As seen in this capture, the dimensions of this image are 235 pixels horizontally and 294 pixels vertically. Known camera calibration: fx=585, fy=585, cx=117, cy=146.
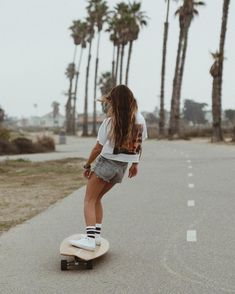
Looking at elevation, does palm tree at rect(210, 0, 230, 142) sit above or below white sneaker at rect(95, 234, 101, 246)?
A: above

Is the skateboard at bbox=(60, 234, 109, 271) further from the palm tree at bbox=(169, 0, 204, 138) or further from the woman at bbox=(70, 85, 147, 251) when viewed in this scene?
the palm tree at bbox=(169, 0, 204, 138)

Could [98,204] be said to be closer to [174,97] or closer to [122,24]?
[174,97]

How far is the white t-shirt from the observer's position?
5.92 meters

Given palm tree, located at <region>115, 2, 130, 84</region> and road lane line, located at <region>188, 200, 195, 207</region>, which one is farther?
palm tree, located at <region>115, 2, 130, 84</region>

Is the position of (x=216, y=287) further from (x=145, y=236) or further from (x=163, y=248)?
(x=145, y=236)

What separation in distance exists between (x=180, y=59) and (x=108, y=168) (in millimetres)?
50549

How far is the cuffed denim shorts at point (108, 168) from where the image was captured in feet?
19.6

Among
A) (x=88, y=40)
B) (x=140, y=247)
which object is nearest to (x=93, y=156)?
(x=140, y=247)

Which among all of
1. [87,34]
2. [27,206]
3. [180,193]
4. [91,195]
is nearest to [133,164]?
[91,195]

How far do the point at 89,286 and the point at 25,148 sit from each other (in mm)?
31637

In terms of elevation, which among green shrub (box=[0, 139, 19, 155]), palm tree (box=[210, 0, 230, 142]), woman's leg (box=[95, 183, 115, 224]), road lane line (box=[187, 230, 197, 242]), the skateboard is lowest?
green shrub (box=[0, 139, 19, 155])

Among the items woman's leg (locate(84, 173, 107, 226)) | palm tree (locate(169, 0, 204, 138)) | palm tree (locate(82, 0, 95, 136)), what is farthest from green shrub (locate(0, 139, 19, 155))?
palm tree (locate(82, 0, 95, 136))

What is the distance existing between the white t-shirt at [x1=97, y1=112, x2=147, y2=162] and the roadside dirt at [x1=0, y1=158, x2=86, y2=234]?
2940 mm

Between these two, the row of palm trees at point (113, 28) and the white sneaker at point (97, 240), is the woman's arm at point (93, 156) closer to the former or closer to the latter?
the white sneaker at point (97, 240)
